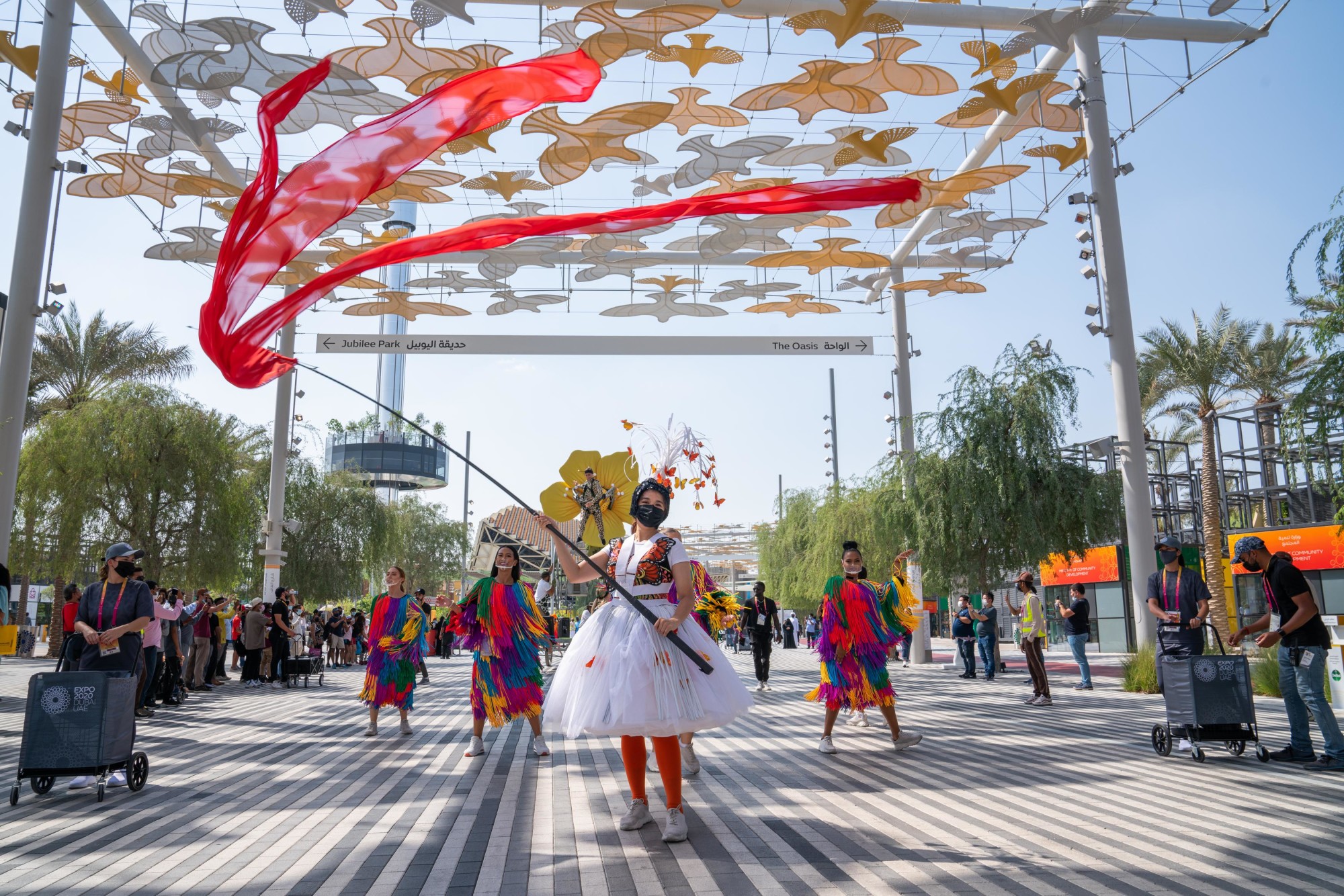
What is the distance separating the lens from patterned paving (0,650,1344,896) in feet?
14.2

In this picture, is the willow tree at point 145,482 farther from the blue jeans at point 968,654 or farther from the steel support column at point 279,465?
the blue jeans at point 968,654

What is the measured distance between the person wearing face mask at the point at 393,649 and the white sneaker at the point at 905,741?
4845 mm

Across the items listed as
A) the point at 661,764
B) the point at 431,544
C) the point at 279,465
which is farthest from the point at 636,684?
the point at 431,544

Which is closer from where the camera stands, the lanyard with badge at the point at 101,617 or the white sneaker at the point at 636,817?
the white sneaker at the point at 636,817

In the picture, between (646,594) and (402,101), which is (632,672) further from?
(402,101)

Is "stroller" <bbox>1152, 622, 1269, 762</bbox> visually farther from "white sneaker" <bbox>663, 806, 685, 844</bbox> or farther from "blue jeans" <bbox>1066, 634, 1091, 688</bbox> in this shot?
"blue jeans" <bbox>1066, 634, 1091, 688</bbox>

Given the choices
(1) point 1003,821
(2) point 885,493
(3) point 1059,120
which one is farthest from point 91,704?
(2) point 885,493

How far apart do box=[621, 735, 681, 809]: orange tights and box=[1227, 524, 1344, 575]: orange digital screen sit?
25073mm

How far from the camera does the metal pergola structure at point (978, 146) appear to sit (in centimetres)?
1251

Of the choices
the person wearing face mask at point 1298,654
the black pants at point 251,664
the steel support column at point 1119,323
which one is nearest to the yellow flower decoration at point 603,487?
the person wearing face mask at point 1298,654

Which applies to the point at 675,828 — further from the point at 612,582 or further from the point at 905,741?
the point at 905,741

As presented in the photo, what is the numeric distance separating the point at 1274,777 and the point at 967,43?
32.4 feet

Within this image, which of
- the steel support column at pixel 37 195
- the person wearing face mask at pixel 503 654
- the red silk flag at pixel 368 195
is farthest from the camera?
the steel support column at pixel 37 195

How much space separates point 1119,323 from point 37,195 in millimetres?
15907
